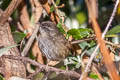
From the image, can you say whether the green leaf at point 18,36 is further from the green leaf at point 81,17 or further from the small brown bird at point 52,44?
the green leaf at point 81,17

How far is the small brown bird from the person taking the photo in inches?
85.5

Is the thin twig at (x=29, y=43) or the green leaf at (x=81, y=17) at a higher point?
the green leaf at (x=81, y=17)

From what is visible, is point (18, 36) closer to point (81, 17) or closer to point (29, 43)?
point (29, 43)

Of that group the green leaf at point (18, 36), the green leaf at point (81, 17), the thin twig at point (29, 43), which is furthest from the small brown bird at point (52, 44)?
the green leaf at point (81, 17)

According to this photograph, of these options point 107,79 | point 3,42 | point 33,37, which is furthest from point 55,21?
point 107,79

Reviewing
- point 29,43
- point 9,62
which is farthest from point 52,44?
point 9,62

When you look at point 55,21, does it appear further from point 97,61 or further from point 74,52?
point 97,61

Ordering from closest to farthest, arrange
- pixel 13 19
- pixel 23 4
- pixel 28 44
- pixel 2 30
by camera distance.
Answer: pixel 2 30 < pixel 28 44 < pixel 23 4 < pixel 13 19

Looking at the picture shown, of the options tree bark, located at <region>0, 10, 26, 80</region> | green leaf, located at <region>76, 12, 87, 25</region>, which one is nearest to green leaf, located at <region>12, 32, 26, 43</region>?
tree bark, located at <region>0, 10, 26, 80</region>

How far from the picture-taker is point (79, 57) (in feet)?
6.48

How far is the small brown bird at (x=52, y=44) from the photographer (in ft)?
7.13

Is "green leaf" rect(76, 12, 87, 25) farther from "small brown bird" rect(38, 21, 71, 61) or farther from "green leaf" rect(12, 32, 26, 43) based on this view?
"green leaf" rect(12, 32, 26, 43)

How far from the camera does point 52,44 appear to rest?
222cm

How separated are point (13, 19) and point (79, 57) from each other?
98cm
